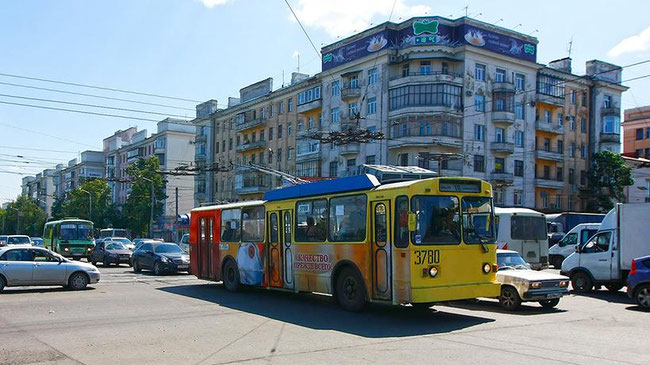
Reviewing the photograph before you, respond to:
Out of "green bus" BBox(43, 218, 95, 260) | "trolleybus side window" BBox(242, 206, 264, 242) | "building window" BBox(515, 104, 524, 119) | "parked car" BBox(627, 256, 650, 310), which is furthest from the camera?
"building window" BBox(515, 104, 524, 119)

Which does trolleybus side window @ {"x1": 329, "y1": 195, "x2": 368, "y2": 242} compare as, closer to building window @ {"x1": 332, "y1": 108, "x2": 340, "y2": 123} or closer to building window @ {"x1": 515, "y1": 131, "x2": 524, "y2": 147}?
building window @ {"x1": 332, "y1": 108, "x2": 340, "y2": 123}

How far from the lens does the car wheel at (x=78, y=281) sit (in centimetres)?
1912

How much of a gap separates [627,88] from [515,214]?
45.7 metres

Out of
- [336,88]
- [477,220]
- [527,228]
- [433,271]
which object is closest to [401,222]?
[433,271]

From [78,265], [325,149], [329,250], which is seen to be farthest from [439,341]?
[325,149]

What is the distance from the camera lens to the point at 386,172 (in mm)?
14477

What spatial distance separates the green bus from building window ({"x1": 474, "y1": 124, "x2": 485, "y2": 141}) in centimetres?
3162

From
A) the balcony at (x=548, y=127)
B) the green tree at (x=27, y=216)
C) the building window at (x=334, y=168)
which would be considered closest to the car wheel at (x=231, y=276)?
the building window at (x=334, y=168)

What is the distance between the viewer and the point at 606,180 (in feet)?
196

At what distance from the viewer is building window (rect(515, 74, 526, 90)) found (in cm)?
5503

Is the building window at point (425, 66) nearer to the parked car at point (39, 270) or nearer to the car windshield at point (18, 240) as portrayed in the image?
the car windshield at point (18, 240)

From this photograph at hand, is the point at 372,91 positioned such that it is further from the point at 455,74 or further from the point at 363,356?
the point at 363,356

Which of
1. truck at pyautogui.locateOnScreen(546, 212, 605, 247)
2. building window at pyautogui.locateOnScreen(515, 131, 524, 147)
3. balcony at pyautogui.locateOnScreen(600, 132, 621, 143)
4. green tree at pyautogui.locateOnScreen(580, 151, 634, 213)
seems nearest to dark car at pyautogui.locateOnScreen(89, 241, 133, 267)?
truck at pyautogui.locateOnScreen(546, 212, 605, 247)

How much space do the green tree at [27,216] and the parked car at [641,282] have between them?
109061 millimetres
